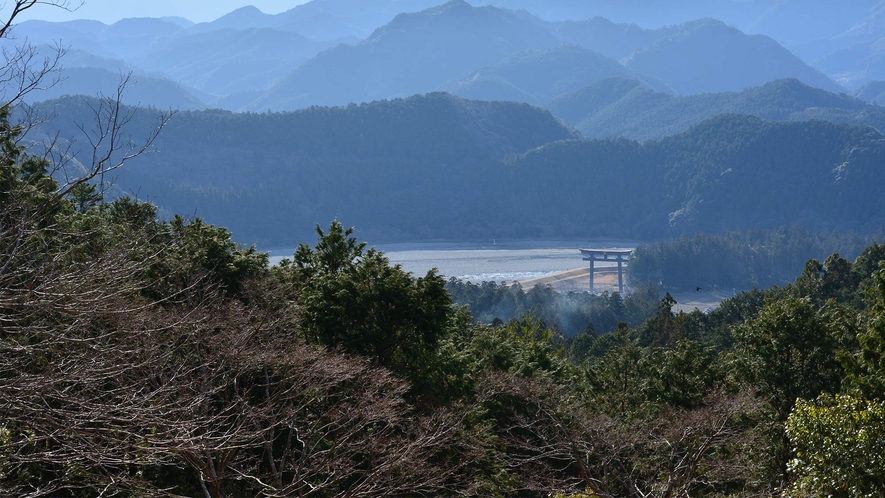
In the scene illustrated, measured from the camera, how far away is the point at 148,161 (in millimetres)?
118875

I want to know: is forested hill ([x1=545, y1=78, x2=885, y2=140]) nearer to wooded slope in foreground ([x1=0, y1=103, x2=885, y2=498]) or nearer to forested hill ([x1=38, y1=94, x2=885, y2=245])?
forested hill ([x1=38, y1=94, x2=885, y2=245])

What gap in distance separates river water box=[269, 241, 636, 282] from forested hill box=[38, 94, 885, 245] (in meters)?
6.09

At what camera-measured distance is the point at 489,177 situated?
14212 cm

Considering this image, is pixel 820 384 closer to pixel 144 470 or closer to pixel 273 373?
pixel 273 373

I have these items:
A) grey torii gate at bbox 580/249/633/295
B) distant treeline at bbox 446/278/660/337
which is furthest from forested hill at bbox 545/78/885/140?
distant treeline at bbox 446/278/660/337

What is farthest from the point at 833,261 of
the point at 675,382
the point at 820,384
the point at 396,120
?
the point at 396,120

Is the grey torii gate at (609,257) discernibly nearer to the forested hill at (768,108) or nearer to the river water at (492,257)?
the river water at (492,257)

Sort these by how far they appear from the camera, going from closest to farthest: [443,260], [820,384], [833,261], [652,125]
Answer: [820,384]
[833,261]
[443,260]
[652,125]

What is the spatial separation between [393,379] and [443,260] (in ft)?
314

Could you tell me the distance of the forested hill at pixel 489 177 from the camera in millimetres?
122750

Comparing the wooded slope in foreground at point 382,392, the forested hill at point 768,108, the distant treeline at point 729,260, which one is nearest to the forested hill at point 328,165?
the distant treeline at point 729,260

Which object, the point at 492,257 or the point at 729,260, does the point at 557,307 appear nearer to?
the point at 729,260

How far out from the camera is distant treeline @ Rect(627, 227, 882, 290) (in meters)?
94.5

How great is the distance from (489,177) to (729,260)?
175 feet
